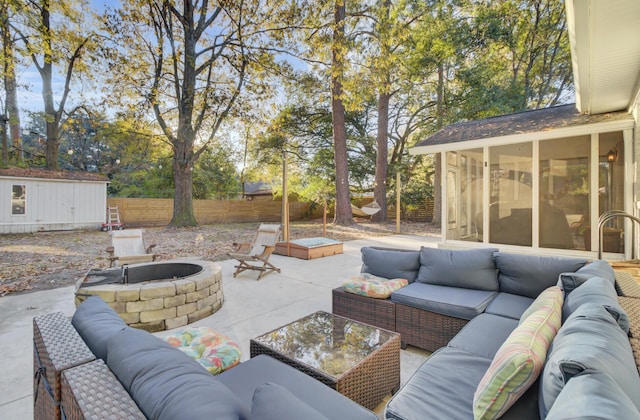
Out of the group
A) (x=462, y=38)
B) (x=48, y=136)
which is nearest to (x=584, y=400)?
(x=462, y=38)

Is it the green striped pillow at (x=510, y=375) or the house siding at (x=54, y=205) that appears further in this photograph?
the house siding at (x=54, y=205)

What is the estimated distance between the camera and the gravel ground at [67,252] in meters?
5.08

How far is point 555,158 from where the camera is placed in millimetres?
5863

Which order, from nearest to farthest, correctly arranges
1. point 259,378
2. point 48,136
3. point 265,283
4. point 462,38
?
point 259,378 < point 265,283 < point 462,38 < point 48,136

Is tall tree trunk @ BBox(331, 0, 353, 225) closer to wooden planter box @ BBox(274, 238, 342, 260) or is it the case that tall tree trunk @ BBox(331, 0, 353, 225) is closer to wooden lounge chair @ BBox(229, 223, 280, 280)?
wooden planter box @ BBox(274, 238, 342, 260)

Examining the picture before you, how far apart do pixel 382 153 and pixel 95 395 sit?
14333 millimetres

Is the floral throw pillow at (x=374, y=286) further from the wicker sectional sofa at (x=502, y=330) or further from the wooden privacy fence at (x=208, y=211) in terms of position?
the wooden privacy fence at (x=208, y=211)

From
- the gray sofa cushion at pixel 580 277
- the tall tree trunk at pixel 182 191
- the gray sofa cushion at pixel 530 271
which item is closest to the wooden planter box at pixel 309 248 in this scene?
the gray sofa cushion at pixel 530 271

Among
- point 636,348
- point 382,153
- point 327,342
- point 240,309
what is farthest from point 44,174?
point 636,348

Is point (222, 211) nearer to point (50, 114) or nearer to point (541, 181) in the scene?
point (50, 114)

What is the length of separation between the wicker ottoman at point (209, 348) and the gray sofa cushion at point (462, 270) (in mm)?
2203

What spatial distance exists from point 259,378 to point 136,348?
0.71 metres

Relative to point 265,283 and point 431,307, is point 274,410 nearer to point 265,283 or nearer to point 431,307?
point 431,307

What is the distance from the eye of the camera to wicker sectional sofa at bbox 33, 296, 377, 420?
0.90 m
